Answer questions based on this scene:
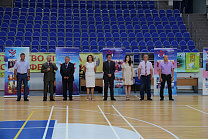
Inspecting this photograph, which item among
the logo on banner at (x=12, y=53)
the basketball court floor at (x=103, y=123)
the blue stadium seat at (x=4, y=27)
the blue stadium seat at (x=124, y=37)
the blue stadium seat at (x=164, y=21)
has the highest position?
the blue stadium seat at (x=164, y=21)

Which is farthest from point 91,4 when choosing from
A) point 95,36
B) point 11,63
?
point 11,63

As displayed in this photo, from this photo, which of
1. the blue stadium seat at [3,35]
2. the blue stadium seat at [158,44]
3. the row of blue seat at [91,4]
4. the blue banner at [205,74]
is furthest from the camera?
the row of blue seat at [91,4]

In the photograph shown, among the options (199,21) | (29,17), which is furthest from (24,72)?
(199,21)

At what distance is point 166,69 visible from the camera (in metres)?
12.8

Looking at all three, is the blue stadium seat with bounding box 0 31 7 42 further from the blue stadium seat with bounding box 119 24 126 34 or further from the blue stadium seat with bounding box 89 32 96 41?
the blue stadium seat with bounding box 119 24 126 34

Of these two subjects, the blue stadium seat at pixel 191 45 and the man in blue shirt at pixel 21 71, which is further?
the blue stadium seat at pixel 191 45

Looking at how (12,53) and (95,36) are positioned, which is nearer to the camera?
(12,53)

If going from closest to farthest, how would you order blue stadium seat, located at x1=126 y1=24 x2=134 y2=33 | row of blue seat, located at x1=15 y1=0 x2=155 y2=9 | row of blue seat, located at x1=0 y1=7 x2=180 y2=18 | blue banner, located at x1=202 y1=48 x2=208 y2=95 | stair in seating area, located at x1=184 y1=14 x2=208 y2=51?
blue banner, located at x1=202 y1=48 x2=208 y2=95 → blue stadium seat, located at x1=126 y1=24 x2=134 y2=33 → stair in seating area, located at x1=184 y1=14 x2=208 y2=51 → row of blue seat, located at x1=0 y1=7 x2=180 y2=18 → row of blue seat, located at x1=15 y1=0 x2=155 y2=9

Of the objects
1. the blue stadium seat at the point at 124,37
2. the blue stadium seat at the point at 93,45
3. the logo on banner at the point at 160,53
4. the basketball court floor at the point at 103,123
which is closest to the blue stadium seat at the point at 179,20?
the blue stadium seat at the point at 124,37

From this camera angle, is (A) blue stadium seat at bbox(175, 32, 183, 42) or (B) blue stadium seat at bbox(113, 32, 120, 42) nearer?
(B) blue stadium seat at bbox(113, 32, 120, 42)

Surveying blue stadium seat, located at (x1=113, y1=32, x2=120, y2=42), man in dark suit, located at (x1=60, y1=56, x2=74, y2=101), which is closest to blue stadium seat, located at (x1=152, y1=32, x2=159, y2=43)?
blue stadium seat, located at (x1=113, y1=32, x2=120, y2=42)

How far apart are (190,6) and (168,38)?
299 inches

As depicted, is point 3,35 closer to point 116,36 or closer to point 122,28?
point 116,36

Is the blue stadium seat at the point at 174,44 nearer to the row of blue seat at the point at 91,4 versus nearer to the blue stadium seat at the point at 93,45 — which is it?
the blue stadium seat at the point at 93,45
